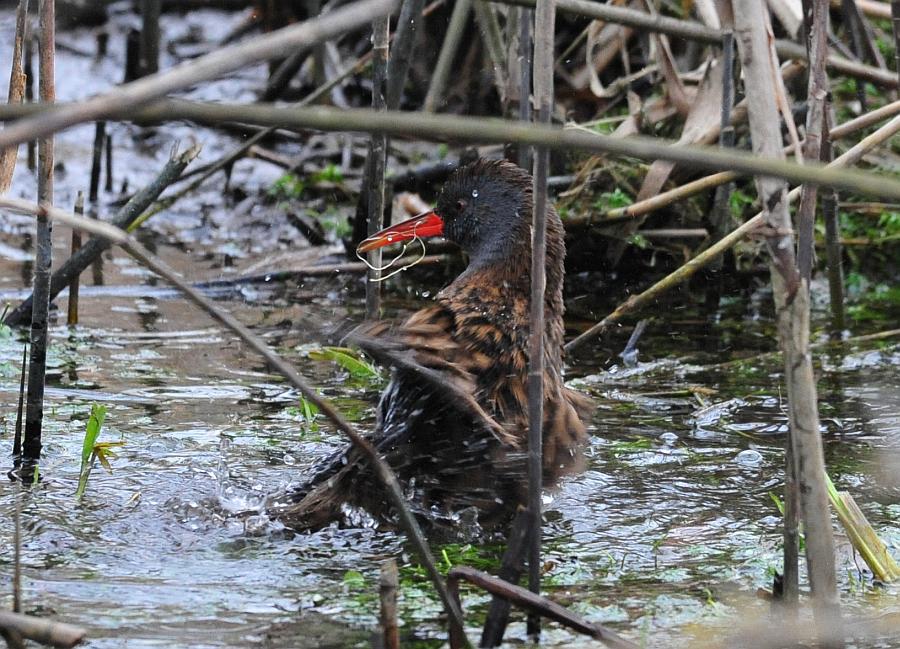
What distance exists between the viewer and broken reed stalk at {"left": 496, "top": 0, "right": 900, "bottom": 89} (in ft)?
15.7

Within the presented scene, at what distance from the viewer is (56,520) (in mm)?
3340

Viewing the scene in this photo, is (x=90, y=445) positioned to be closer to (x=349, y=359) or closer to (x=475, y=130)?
(x=349, y=359)

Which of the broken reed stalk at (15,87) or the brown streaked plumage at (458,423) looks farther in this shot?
the brown streaked plumage at (458,423)

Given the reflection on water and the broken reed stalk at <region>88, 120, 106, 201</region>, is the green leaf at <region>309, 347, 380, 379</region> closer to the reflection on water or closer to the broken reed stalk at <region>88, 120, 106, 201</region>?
the reflection on water

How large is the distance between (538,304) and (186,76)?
1164 mm

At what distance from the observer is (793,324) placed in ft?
7.70

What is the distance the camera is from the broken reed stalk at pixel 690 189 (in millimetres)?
4637

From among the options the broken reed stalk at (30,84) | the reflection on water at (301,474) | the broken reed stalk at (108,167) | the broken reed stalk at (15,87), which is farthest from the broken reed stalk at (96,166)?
the broken reed stalk at (15,87)

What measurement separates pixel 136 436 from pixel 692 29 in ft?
8.92

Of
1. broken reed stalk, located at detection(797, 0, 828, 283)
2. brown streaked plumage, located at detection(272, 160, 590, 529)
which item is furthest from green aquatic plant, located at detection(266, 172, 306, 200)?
broken reed stalk, located at detection(797, 0, 828, 283)

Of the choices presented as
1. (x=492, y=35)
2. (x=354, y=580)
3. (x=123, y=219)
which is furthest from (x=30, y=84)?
(x=354, y=580)

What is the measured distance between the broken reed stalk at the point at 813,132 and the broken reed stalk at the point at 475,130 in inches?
35.4

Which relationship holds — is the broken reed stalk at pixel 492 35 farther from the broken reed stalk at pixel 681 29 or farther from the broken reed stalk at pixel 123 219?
the broken reed stalk at pixel 123 219

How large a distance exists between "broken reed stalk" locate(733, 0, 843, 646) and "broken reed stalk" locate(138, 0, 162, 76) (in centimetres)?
660
